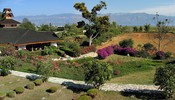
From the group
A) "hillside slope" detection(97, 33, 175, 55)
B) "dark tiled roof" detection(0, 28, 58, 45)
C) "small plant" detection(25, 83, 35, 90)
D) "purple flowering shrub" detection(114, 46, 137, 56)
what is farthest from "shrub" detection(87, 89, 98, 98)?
"hillside slope" detection(97, 33, 175, 55)

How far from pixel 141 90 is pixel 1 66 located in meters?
15.2

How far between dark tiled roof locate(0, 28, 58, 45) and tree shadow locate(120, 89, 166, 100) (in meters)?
27.5

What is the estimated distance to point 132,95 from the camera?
25125 mm

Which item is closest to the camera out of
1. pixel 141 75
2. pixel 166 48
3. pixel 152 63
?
pixel 141 75

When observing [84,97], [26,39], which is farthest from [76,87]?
[26,39]

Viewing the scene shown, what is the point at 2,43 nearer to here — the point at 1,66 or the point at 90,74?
the point at 1,66

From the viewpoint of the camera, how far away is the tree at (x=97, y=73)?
2547 centimetres

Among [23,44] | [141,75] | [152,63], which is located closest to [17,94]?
[141,75]

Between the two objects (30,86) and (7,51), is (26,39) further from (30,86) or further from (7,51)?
(30,86)

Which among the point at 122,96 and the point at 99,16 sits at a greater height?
the point at 99,16

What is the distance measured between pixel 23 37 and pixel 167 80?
32441 millimetres

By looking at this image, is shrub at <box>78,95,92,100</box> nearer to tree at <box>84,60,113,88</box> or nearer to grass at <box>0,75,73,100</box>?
grass at <box>0,75,73,100</box>

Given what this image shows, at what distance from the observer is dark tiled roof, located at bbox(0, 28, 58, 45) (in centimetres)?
5008

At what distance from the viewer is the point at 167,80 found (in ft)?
77.3
